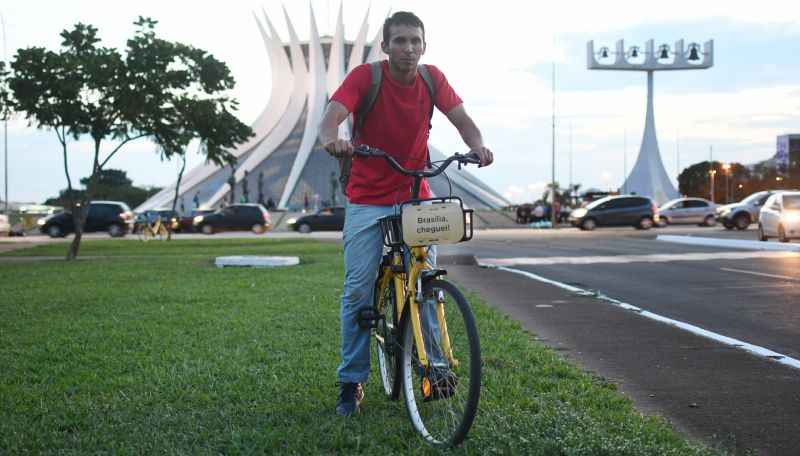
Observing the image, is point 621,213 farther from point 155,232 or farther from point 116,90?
point 116,90

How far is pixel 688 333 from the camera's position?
25.0ft

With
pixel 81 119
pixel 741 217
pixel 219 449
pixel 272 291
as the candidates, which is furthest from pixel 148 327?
pixel 741 217

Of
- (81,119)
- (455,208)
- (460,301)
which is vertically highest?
(81,119)

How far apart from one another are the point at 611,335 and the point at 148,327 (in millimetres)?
3841

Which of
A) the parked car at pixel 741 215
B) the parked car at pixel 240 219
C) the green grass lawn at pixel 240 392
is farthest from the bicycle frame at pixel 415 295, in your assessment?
the parked car at pixel 240 219

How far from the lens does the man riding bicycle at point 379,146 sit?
4445 millimetres

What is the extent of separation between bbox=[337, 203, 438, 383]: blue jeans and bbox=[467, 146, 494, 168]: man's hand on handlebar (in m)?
0.46

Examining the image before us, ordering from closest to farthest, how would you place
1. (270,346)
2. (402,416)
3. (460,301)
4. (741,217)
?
(460,301) → (402,416) → (270,346) → (741,217)

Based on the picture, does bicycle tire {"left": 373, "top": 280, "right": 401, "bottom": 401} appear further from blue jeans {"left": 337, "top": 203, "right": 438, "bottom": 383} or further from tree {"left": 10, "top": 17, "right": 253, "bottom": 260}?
tree {"left": 10, "top": 17, "right": 253, "bottom": 260}

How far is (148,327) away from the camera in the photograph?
→ 7.98 m

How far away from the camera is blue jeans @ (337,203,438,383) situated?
455 cm

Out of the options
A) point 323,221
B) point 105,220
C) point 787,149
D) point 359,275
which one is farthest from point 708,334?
point 787,149

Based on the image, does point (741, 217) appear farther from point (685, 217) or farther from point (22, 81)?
point (22, 81)

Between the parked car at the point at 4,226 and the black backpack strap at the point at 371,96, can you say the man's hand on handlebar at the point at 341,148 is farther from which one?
the parked car at the point at 4,226
